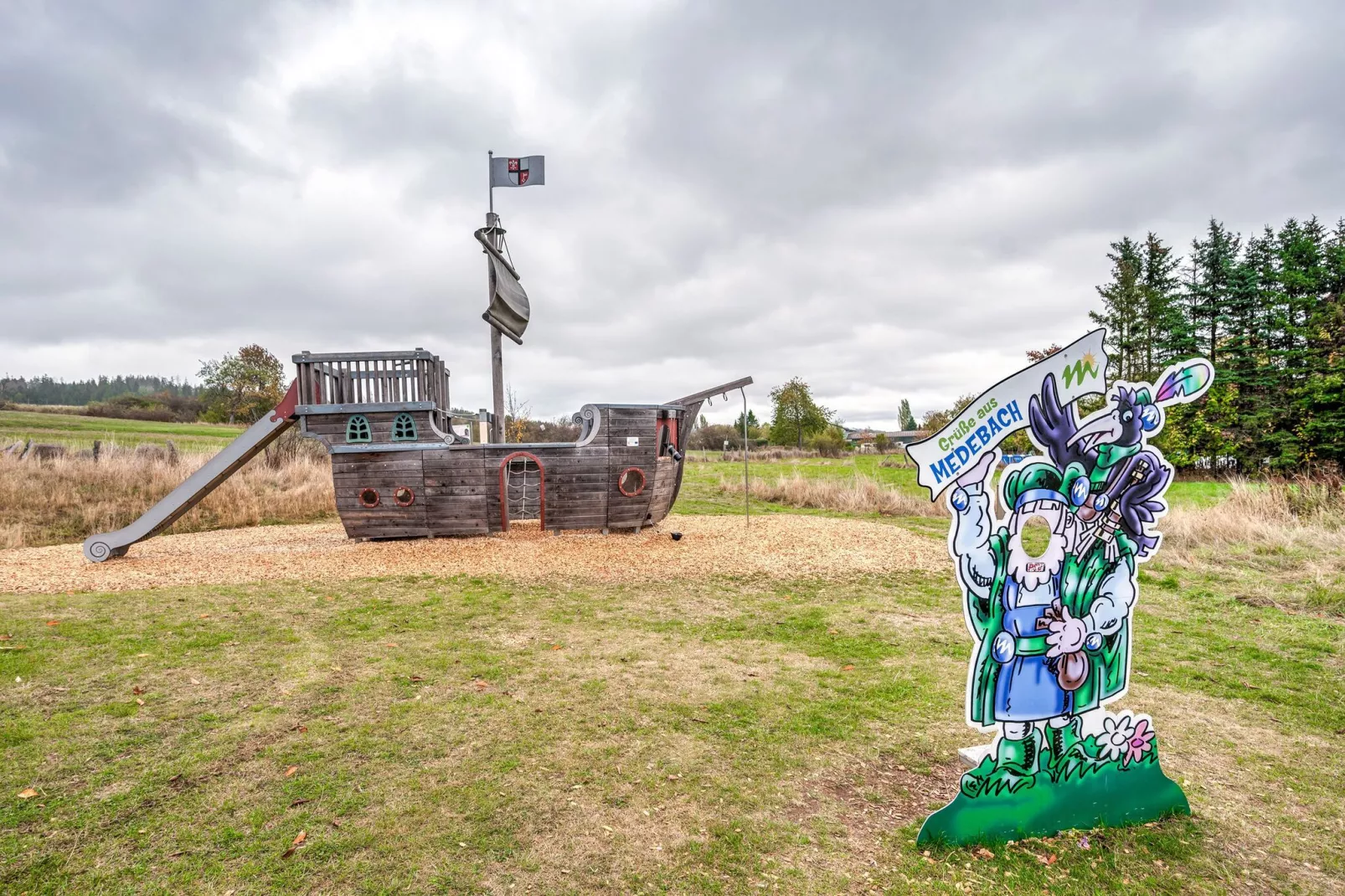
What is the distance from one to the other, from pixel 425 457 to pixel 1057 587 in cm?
995

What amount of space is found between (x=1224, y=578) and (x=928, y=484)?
816 centimetres

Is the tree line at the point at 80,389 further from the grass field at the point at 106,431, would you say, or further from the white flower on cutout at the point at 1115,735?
the white flower on cutout at the point at 1115,735

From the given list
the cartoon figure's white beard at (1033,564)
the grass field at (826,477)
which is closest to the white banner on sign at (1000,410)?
the cartoon figure's white beard at (1033,564)

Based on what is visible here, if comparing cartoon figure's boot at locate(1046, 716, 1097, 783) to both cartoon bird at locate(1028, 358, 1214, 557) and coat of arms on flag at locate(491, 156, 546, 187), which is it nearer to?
cartoon bird at locate(1028, 358, 1214, 557)

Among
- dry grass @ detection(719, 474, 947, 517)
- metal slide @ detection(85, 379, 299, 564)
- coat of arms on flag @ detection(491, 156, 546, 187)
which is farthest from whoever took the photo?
dry grass @ detection(719, 474, 947, 517)

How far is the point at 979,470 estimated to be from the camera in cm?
278

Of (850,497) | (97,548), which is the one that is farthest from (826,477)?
(97,548)

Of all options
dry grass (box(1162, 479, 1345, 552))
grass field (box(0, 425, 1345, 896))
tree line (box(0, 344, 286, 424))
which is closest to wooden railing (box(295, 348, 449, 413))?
grass field (box(0, 425, 1345, 896))

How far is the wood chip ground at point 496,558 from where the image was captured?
8.57 meters

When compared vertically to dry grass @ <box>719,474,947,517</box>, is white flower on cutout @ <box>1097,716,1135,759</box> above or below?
below

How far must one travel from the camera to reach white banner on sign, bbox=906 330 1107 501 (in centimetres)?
276

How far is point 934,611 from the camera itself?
7.07 metres

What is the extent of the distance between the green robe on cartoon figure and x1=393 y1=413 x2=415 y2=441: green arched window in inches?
389

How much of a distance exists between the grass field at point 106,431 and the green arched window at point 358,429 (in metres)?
15.9
